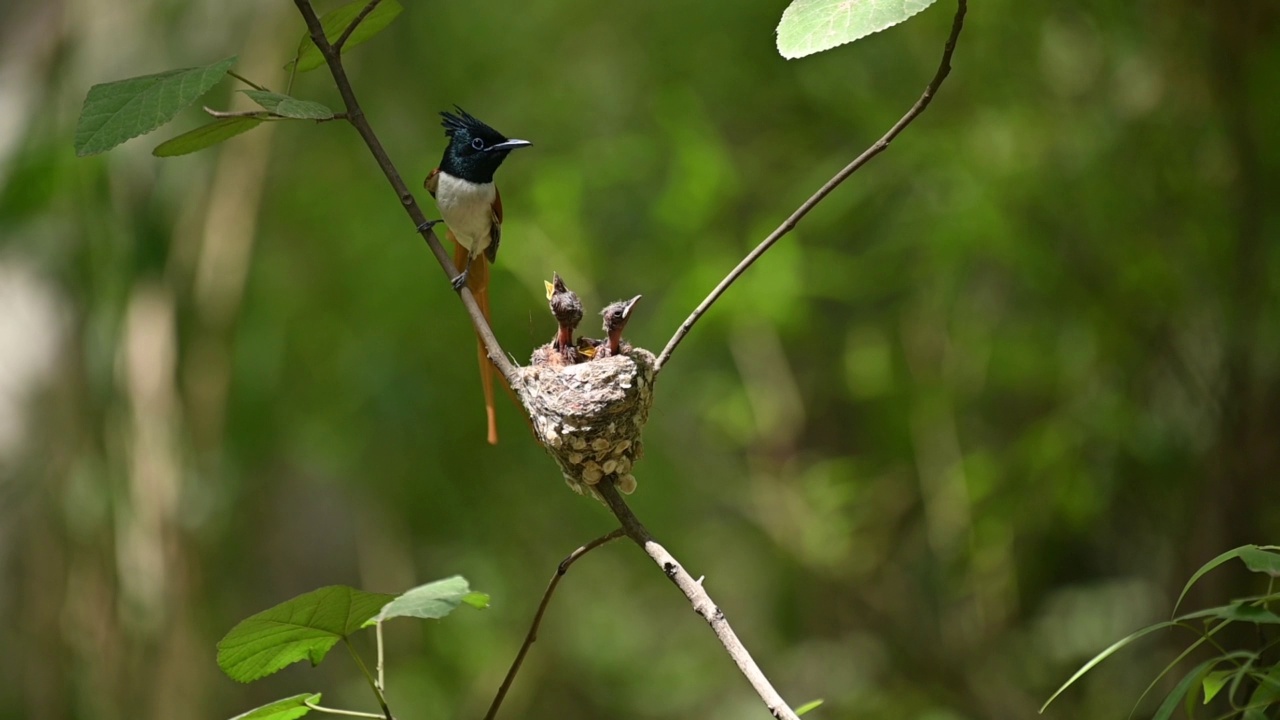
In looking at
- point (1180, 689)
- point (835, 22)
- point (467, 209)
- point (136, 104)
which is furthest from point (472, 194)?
point (1180, 689)

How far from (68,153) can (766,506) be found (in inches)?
82.8

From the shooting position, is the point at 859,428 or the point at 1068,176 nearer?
the point at 1068,176

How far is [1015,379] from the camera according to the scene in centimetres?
264

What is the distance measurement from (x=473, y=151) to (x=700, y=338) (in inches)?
45.8

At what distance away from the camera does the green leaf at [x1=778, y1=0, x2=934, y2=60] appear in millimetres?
673

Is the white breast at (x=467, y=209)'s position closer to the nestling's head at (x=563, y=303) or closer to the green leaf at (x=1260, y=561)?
the nestling's head at (x=563, y=303)

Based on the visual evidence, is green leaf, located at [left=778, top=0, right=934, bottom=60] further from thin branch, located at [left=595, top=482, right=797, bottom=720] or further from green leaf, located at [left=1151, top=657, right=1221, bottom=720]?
green leaf, located at [left=1151, top=657, right=1221, bottom=720]

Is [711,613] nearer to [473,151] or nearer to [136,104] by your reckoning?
[136,104]

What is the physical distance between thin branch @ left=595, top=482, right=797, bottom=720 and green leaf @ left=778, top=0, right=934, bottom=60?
352mm

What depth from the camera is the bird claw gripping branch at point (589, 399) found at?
1.13m

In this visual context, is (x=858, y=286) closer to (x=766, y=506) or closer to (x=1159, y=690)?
(x=766, y=506)

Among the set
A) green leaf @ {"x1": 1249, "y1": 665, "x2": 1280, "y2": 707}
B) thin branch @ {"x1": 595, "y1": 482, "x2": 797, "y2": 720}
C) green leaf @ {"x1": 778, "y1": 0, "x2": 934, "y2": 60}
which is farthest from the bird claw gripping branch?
green leaf @ {"x1": 1249, "y1": 665, "x2": 1280, "y2": 707}

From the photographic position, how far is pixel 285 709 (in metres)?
0.85

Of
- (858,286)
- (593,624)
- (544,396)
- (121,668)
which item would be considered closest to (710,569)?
(593,624)
